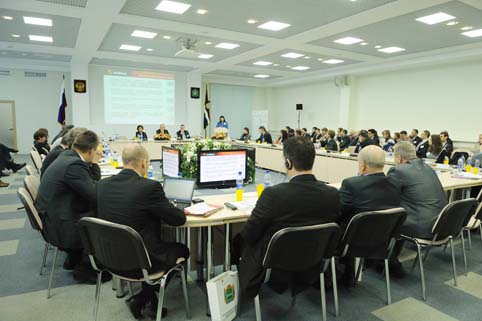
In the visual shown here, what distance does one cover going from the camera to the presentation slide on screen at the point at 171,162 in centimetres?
373

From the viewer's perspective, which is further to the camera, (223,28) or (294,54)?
(294,54)

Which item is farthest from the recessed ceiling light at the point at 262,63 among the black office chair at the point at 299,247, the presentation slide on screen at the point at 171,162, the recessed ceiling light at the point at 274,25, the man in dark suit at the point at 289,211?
the black office chair at the point at 299,247

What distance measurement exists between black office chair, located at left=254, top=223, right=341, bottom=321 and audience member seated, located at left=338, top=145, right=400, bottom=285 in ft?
1.70

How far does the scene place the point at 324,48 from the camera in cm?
878

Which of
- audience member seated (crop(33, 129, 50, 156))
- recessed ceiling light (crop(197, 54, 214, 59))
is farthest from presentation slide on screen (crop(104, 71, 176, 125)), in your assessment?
audience member seated (crop(33, 129, 50, 156))

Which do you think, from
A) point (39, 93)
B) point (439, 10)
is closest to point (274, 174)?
point (439, 10)

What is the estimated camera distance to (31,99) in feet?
39.8

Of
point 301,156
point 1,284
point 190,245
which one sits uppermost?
point 301,156

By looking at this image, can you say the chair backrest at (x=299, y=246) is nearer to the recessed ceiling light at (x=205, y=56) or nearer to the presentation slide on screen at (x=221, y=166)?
the presentation slide on screen at (x=221, y=166)

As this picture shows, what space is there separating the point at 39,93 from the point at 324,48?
10.4 meters

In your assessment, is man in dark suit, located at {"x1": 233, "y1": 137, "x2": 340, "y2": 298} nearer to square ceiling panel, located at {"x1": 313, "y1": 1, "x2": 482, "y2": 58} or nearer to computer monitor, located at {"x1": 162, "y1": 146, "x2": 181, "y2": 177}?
computer monitor, located at {"x1": 162, "y1": 146, "x2": 181, "y2": 177}

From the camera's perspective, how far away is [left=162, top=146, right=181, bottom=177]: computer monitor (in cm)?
369

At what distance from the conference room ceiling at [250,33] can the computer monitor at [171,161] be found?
316 centimetres

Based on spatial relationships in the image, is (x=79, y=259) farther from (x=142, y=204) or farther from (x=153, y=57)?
Result: (x=153, y=57)
